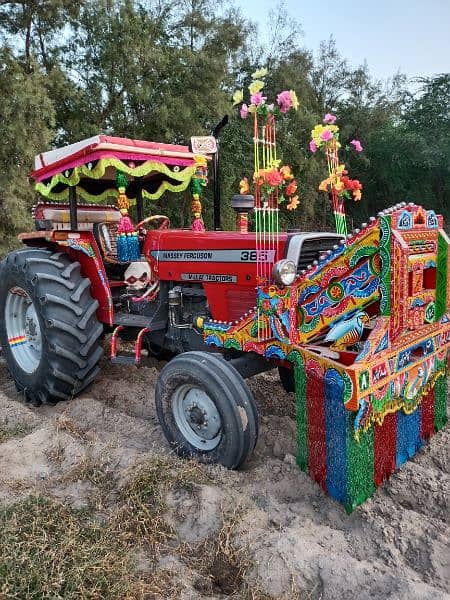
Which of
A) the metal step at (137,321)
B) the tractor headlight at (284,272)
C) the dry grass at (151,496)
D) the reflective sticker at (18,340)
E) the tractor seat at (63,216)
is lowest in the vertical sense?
the dry grass at (151,496)

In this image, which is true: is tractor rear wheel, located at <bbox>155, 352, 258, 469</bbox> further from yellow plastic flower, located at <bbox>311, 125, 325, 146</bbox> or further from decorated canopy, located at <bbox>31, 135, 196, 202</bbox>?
yellow plastic flower, located at <bbox>311, 125, 325, 146</bbox>

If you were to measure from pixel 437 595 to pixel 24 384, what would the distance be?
3.75m

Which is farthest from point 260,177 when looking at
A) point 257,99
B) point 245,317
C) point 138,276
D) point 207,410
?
point 138,276

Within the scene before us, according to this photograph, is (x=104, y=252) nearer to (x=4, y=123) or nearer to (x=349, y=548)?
(x=349, y=548)

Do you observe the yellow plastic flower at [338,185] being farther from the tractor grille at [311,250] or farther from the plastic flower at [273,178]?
the plastic flower at [273,178]

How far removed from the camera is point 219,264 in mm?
3764

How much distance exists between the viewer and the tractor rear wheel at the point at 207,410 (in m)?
3.06

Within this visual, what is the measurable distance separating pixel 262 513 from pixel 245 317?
4.17ft

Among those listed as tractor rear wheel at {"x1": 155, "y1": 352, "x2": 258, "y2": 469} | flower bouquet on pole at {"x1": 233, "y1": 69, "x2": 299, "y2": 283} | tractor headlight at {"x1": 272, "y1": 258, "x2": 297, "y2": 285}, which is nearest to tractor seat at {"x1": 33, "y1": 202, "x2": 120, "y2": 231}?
flower bouquet on pole at {"x1": 233, "y1": 69, "x2": 299, "y2": 283}

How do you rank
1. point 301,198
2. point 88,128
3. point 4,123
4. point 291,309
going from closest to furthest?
point 291,309, point 4,123, point 88,128, point 301,198

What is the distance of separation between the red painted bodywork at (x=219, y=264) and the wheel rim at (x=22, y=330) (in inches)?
55.6

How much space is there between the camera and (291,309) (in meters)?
3.20

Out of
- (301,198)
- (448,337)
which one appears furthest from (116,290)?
(301,198)

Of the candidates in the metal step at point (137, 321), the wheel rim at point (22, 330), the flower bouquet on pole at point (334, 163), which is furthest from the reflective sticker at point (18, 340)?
the flower bouquet on pole at point (334, 163)
